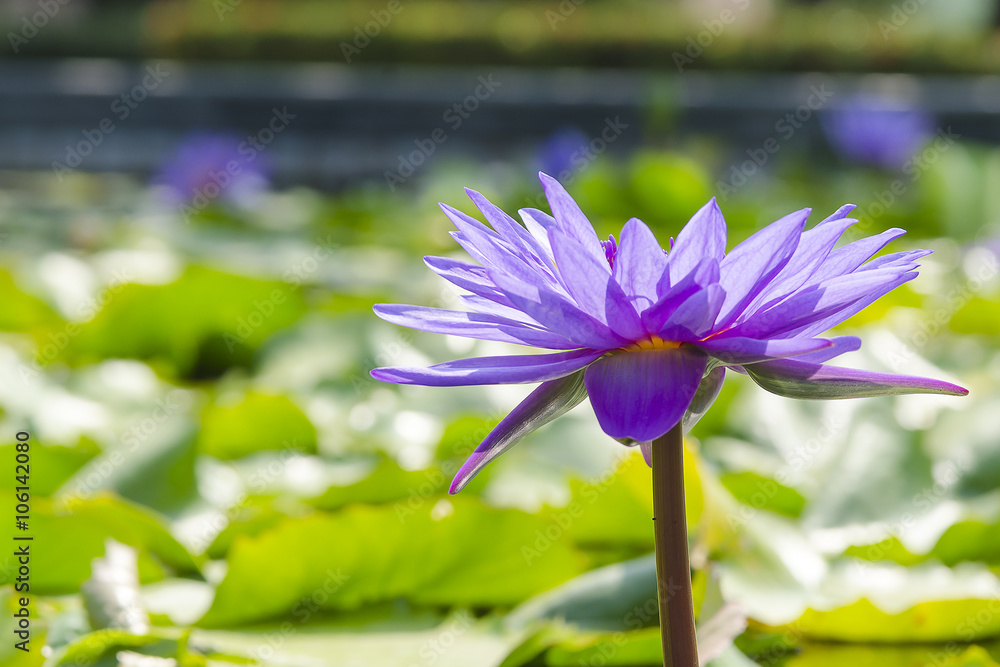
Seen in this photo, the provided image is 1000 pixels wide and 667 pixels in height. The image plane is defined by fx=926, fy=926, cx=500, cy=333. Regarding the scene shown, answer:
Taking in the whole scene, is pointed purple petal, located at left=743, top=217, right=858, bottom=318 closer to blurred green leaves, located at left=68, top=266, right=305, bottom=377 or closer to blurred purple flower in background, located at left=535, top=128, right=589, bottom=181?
blurred green leaves, located at left=68, top=266, right=305, bottom=377

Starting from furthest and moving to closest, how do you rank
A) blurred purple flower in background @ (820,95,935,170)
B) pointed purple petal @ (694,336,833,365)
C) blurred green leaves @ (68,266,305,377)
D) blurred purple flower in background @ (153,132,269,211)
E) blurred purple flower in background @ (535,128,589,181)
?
blurred purple flower in background @ (820,95,935,170)
blurred purple flower in background @ (153,132,269,211)
blurred purple flower in background @ (535,128,589,181)
blurred green leaves @ (68,266,305,377)
pointed purple petal @ (694,336,833,365)

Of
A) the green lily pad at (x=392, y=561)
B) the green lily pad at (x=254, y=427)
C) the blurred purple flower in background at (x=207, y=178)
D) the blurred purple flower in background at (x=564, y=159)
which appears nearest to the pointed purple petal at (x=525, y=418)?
the green lily pad at (x=392, y=561)

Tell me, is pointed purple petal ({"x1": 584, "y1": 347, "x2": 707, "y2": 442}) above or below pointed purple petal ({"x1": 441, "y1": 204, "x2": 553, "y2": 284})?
below

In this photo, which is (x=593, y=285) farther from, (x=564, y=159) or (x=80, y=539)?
(x=564, y=159)

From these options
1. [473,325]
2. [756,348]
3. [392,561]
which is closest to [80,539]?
[392,561]

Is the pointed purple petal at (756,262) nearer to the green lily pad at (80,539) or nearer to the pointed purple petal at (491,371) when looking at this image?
the pointed purple petal at (491,371)

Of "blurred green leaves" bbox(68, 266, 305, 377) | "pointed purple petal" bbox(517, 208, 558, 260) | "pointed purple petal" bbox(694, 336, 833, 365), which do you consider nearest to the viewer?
"pointed purple petal" bbox(694, 336, 833, 365)

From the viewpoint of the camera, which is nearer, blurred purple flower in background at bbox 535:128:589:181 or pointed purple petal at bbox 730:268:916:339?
pointed purple petal at bbox 730:268:916:339

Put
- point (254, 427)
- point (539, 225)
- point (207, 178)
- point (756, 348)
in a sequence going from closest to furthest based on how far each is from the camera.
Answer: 1. point (756, 348)
2. point (539, 225)
3. point (254, 427)
4. point (207, 178)

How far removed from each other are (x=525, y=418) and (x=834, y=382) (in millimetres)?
131

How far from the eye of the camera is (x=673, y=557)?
40 cm

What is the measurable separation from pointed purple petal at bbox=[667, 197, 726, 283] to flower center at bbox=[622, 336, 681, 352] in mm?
32

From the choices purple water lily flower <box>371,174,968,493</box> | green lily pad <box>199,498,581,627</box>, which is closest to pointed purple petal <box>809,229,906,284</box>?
purple water lily flower <box>371,174,968,493</box>

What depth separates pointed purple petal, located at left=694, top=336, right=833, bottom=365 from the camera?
1.18 ft
